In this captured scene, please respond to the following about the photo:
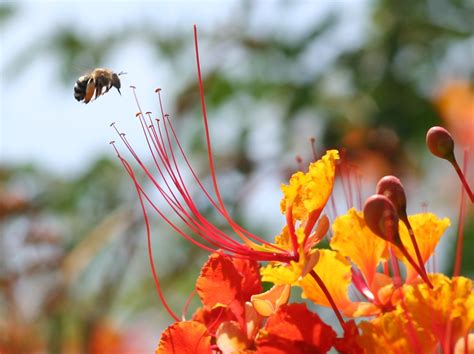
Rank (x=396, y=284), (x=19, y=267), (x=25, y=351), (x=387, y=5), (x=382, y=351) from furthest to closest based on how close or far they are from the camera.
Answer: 1. (x=387, y=5)
2. (x=19, y=267)
3. (x=25, y=351)
4. (x=396, y=284)
5. (x=382, y=351)

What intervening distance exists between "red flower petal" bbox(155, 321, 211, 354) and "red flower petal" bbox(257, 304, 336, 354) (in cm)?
9

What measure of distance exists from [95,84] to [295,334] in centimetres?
95

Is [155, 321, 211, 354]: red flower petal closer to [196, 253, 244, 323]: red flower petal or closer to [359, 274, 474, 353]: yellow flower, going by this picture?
[196, 253, 244, 323]: red flower petal

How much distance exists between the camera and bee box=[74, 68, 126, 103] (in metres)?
2.10

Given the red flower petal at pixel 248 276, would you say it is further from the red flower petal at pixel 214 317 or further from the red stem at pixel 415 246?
the red stem at pixel 415 246

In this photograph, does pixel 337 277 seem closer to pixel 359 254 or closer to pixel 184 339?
pixel 359 254

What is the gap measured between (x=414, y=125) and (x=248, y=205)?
2.66 ft

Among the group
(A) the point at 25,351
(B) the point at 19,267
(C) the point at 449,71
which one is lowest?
(A) the point at 25,351

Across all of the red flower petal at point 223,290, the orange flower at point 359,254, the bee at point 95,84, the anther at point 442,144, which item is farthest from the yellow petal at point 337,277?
the bee at point 95,84

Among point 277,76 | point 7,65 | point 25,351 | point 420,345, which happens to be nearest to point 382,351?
point 420,345

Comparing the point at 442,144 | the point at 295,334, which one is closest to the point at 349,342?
the point at 295,334

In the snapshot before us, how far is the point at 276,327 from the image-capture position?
134 cm

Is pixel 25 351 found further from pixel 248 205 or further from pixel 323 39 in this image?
pixel 323 39

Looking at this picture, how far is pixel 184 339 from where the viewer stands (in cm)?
138
